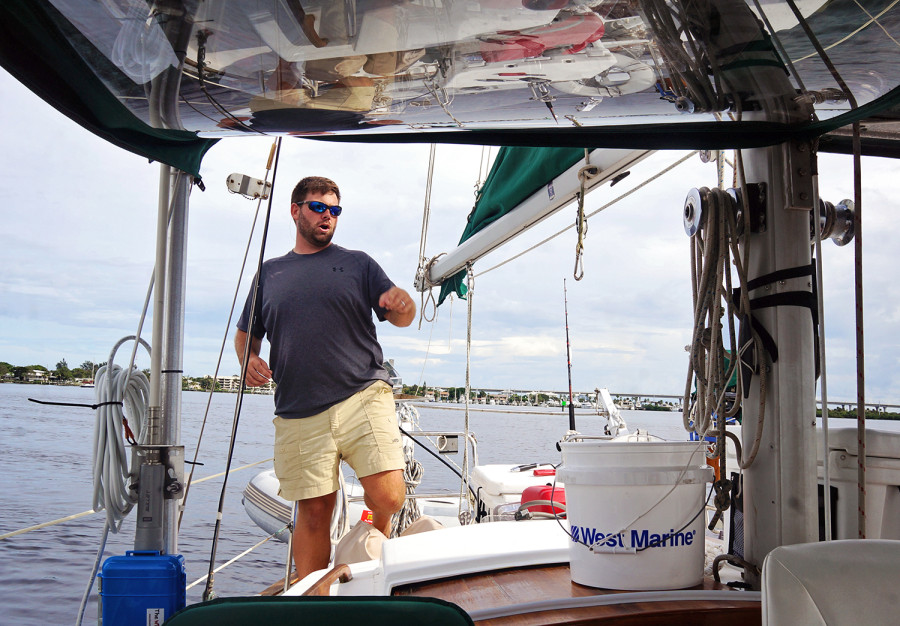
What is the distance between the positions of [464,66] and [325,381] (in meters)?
1.38

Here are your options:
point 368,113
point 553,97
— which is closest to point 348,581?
point 368,113

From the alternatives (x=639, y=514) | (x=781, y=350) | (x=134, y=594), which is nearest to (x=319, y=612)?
(x=639, y=514)

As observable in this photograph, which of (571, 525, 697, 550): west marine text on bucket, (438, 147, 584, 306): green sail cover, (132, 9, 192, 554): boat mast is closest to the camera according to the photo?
(571, 525, 697, 550): west marine text on bucket

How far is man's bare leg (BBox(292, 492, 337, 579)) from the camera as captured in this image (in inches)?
97.0

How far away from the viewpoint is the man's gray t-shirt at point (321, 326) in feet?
8.04

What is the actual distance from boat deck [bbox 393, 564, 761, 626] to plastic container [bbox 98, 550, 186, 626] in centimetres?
64

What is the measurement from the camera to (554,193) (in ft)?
8.08

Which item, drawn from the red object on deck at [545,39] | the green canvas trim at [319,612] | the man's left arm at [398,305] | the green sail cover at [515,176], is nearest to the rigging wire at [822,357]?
the red object on deck at [545,39]

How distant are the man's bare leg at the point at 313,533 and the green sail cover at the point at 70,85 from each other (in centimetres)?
120

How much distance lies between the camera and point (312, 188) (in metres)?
2.56

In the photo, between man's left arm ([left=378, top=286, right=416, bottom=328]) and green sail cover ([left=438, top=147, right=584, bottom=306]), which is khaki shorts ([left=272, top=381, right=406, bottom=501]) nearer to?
man's left arm ([left=378, top=286, right=416, bottom=328])

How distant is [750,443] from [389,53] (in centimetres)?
116

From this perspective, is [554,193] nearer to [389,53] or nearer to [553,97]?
[553,97]

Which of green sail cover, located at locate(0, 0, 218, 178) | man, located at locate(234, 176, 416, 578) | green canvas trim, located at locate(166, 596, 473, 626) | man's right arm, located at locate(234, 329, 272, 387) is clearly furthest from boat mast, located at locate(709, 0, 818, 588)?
man's right arm, located at locate(234, 329, 272, 387)
